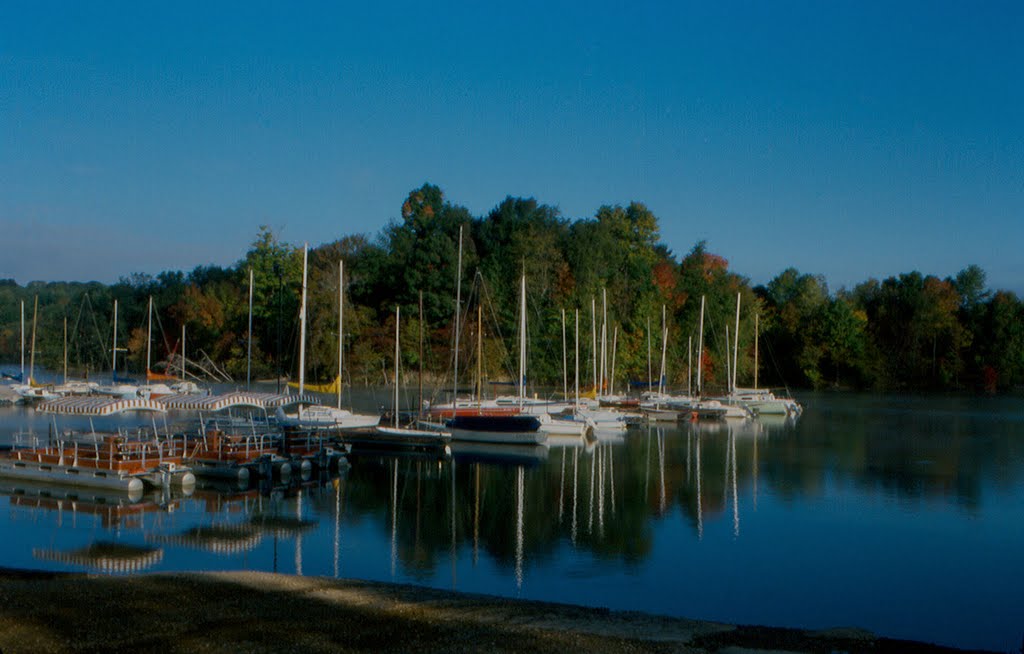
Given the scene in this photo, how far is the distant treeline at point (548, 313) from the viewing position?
3046 inches

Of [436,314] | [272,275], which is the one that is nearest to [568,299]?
[436,314]

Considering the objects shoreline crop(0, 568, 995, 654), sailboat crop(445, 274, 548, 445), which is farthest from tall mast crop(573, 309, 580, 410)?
shoreline crop(0, 568, 995, 654)

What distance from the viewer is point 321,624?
523 inches

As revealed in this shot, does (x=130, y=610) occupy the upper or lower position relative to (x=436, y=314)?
lower

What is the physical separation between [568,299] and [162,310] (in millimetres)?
55952

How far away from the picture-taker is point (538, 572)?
21.6 m

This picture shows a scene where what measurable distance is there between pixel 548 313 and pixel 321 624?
209 ft

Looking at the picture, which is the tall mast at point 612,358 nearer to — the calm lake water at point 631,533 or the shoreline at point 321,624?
the calm lake water at point 631,533

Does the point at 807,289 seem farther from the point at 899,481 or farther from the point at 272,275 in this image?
the point at 899,481

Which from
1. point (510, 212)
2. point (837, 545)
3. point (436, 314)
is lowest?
point (837, 545)

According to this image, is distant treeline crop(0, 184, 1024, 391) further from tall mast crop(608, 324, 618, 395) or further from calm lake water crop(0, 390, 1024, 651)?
calm lake water crop(0, 390, 1024, 651)

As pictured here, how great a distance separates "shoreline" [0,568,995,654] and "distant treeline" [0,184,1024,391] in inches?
1710

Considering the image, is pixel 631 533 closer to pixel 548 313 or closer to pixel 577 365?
pixel 577 365

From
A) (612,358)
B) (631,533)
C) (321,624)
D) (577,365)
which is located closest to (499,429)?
(577,365)
